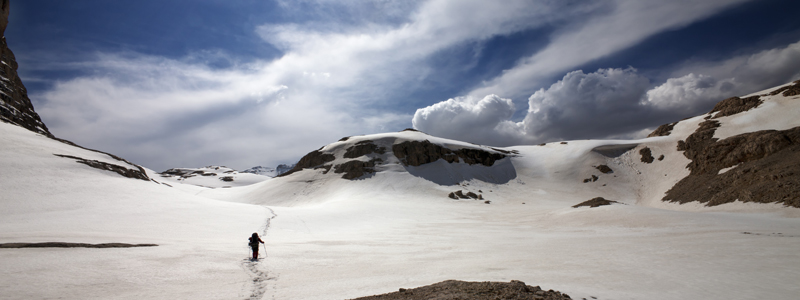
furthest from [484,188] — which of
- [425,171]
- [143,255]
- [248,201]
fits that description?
[143,255]

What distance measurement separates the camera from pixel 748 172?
29.7 m

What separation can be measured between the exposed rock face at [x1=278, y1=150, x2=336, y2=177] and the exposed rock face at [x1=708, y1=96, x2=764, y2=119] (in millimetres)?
77693

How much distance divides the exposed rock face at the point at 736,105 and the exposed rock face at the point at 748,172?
17372 millimetres

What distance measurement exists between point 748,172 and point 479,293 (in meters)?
40.5

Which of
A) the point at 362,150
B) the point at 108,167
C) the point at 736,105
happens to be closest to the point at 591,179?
the point at 736,105

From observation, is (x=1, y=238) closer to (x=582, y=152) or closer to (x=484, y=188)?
(x=484, y=188)

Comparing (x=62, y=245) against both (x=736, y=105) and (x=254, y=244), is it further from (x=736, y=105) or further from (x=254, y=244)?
(x=736, y=105)

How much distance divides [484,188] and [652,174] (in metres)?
30.0

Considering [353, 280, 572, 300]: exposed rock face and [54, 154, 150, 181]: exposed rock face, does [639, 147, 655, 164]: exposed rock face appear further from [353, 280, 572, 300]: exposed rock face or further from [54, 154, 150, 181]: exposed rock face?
[54, 154, 150, 181]: exposed rock face

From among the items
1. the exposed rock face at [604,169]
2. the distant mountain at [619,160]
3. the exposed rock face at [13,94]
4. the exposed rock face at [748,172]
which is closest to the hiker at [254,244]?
the exposed rock face at [748,172]

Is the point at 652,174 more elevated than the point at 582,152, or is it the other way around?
the point at 582,152

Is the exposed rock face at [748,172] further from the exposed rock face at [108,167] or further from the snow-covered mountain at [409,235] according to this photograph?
the exposed rock face at [108,167]

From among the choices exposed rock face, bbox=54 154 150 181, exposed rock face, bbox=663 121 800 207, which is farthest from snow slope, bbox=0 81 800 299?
exposed rock face, bbox=663 121 800 207

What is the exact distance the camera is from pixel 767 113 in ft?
165
